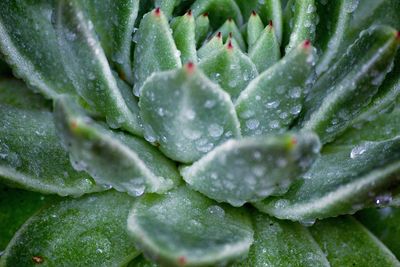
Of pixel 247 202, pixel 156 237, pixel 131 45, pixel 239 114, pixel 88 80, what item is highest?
pixel 131 45

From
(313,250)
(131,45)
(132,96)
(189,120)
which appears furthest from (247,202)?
(131,45)

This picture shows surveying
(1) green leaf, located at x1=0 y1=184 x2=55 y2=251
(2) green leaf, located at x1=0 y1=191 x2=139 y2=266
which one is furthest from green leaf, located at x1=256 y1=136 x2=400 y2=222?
(1) green leaf, located at x1=0 y1=184 x2=55 y2=251

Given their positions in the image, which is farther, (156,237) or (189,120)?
(189,120)

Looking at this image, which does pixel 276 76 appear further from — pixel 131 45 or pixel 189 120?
pixel 131 45

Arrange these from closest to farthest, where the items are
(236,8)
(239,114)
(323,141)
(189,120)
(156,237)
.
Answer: (156,237) < (189,120) < (239,114) < (323,141) < (236,8)

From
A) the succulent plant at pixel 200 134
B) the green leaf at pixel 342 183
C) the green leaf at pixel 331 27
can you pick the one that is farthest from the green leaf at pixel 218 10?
the green leaf at pixel 342 183

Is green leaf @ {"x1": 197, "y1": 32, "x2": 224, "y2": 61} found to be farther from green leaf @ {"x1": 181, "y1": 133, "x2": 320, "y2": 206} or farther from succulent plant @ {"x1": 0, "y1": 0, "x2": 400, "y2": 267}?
green leaf @ {"x1": 181, "y1": 133, "x2": 320, "y2": 206}

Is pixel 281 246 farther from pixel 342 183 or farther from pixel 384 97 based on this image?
pixel 384 97
